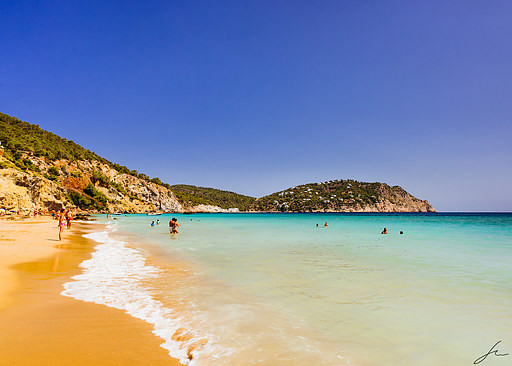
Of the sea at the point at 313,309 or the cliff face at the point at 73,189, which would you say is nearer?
the sea at the point at 313,309

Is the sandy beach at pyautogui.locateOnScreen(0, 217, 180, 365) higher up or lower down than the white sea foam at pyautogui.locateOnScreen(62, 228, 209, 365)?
higher up

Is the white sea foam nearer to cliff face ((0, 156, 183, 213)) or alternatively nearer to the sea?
the sea

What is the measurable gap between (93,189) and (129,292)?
95.0m

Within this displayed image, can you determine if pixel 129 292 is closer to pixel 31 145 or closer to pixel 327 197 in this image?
pixel 31 145

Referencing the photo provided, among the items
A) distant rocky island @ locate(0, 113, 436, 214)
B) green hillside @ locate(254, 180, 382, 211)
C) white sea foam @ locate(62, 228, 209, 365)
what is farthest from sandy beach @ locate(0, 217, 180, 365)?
green hillside @ locate(254, 180, 382, 211)

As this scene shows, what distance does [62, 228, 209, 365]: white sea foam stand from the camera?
4.61m

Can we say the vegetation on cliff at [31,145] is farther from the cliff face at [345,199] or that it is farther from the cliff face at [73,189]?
the cliff face at [345,199]

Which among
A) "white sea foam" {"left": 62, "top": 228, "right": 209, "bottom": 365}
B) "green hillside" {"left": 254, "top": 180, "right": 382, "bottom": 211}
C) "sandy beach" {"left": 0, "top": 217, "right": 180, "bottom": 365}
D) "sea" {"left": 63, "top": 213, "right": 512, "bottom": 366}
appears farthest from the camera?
"green hillside" {"left": 254, "top": 180, "right": 382, "bottom": 211}

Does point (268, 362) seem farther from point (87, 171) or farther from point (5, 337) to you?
point (87, 171)

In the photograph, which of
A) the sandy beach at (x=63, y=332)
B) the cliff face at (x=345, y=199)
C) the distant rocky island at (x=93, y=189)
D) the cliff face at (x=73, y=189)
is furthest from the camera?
the cliff face at (x=345, y=199)

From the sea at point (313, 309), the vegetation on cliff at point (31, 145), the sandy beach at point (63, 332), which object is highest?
the vegetation on cliff at point (31, 145)

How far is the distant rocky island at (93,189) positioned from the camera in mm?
41812

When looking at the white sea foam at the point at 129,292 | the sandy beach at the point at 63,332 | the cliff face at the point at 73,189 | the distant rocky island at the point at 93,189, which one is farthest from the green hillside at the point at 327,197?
the sandy beach at the point at 63,332

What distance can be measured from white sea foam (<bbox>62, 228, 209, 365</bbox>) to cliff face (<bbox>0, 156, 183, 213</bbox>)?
3773 centimetres
